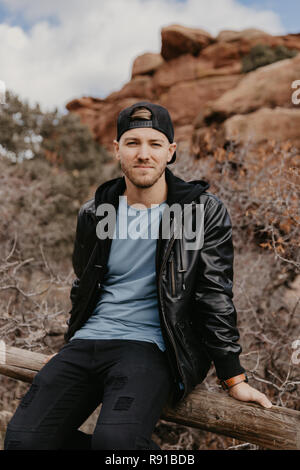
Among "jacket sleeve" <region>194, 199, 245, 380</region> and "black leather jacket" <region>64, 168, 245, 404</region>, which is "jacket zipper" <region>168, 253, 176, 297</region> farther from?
"jacket sleeve" <region>194, 199, 245, 380</region>

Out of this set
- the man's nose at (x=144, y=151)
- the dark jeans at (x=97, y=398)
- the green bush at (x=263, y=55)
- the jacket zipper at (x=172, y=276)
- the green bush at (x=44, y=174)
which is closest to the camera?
the dark jeans at (x=97, y=398)

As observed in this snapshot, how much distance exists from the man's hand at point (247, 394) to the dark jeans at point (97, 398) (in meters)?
0.32

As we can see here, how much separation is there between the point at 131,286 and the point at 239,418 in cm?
87

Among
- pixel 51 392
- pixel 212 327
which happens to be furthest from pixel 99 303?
pixel 212 327

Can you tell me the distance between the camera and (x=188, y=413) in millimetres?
2055

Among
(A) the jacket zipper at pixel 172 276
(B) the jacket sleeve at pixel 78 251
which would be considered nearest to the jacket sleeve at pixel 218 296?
(A) the jacket zipper at pixel 172 276

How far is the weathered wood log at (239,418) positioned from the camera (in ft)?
5.96

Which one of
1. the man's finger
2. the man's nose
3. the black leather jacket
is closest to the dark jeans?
the black leather jacket

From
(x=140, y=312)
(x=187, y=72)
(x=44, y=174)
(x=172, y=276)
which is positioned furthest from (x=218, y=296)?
(x=187, y=72)

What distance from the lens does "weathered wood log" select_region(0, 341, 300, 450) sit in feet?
5.96

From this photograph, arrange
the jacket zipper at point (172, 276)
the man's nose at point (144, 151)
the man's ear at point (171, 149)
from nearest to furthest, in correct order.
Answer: the jacket zipper at point (172, 276) → the man's nose at point (144, 151) → the man's ear at point (171, 149)

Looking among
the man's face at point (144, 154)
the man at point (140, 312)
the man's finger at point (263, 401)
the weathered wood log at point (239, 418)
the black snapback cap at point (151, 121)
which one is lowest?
the weathered wood log at point (239, 418)

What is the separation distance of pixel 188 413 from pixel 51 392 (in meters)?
0.72

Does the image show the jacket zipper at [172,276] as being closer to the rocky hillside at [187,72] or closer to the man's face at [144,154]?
the man's face at [144,154]
